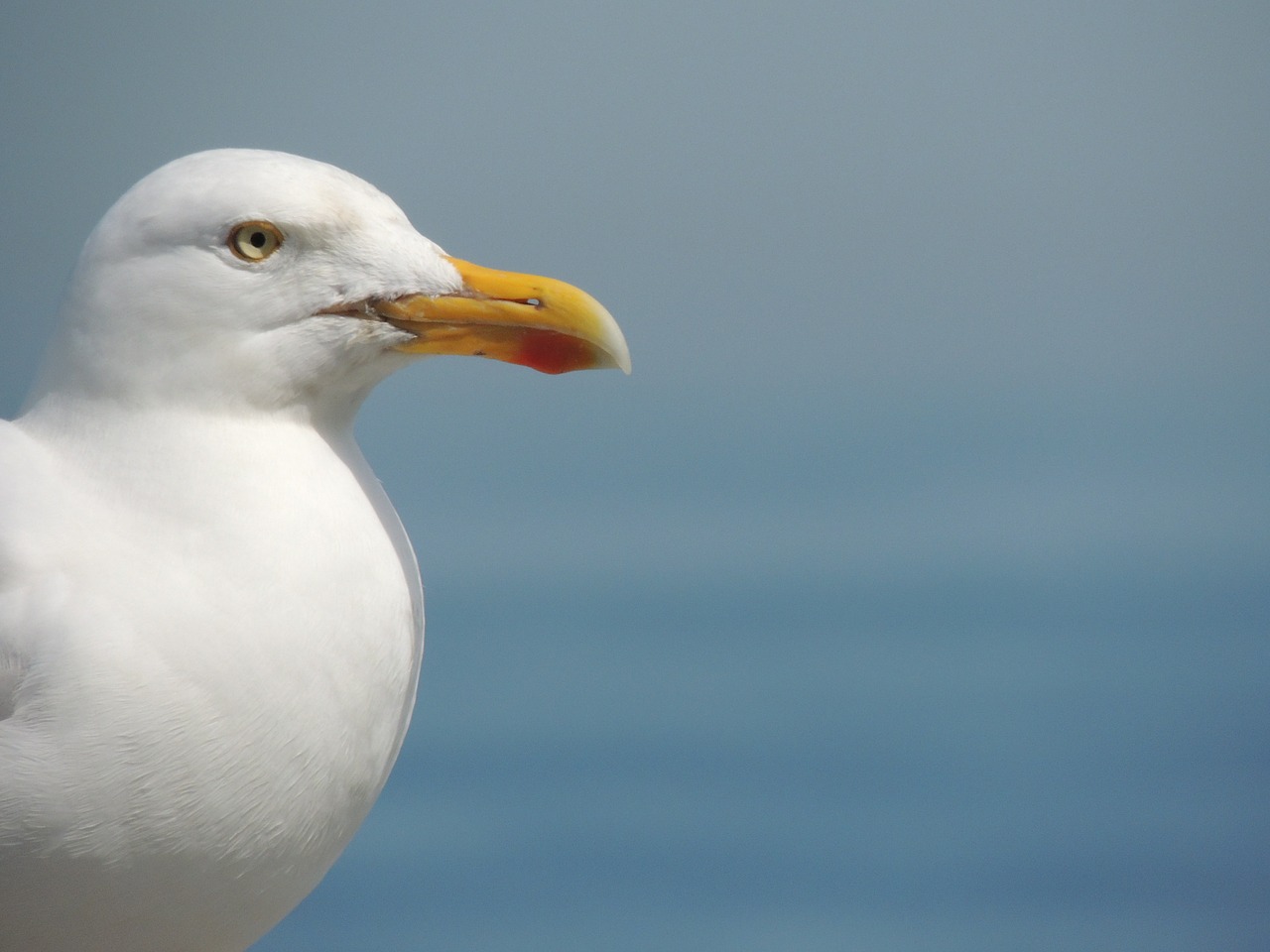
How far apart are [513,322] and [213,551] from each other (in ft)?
1.27

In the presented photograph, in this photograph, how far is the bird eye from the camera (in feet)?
4.74

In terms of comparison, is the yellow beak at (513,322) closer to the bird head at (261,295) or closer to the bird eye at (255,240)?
the bird head at (261,295)

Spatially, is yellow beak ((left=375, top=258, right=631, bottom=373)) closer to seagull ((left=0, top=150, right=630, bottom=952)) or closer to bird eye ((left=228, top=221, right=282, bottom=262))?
seagull ((left=0, top=150, right=630, bottom=952))

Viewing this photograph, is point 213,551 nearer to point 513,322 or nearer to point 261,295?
point 261,295

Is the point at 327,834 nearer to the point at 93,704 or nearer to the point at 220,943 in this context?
the point at 220,943

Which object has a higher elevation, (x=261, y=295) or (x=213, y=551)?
(x=261, y=295)

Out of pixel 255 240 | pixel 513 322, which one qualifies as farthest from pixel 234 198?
pixel 513 322

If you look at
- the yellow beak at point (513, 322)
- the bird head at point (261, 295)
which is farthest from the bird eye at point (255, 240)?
the yellow beak at point (513, 322)

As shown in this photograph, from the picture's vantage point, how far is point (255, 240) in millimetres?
1459

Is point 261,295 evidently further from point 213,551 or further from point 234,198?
point 213,551

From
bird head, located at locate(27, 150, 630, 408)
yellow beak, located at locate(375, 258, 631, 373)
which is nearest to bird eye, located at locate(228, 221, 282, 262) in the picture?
bird head, located at locate(27, 150, 630, 408)

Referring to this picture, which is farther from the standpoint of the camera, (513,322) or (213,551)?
(513,322)

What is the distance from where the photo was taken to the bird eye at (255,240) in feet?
4.74

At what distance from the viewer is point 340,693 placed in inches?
54.9
